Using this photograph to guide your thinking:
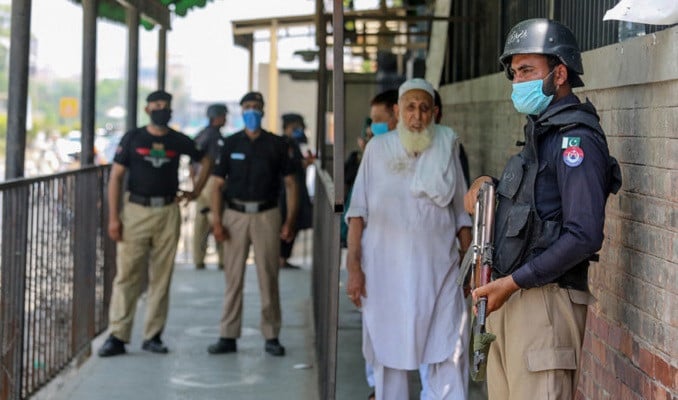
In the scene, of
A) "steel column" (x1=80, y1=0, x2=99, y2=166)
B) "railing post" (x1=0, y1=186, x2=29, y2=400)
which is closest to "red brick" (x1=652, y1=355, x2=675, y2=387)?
"railing post" (x1=0, y1=186, x2=29, y2=400)

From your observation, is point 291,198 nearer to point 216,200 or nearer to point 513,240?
point 216,200

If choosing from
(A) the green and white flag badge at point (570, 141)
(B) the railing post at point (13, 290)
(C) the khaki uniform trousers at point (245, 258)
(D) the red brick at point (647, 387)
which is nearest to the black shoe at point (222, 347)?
(C) the khaki uniform trousers at point (245, 258)

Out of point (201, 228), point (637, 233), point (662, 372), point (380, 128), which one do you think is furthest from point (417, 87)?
point (201, 228)

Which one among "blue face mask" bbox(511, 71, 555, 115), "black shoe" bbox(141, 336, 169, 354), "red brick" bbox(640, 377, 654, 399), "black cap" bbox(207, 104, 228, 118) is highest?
"black cap" bbox(207, 104, 228, 118)

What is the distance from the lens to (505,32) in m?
8.35

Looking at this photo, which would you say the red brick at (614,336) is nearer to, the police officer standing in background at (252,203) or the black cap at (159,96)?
the police officer standing in background at (252,203)

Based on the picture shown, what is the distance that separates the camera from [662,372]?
13.7 ft

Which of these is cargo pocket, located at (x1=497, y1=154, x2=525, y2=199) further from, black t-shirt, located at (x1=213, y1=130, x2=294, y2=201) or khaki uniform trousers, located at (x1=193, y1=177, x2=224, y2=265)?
khaki uniform trousers, located at (x1=193, y1=177, x2=224, y2=265)

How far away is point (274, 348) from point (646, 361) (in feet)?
17.9

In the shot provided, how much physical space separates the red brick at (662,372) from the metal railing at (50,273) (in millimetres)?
3713

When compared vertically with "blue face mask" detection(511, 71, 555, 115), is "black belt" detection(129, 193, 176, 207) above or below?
below

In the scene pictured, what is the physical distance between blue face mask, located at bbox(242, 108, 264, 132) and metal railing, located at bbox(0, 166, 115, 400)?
4.08 ft

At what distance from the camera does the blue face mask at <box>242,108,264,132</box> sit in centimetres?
927

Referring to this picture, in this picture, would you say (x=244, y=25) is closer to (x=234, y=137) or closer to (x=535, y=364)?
(x=234, y=137)
